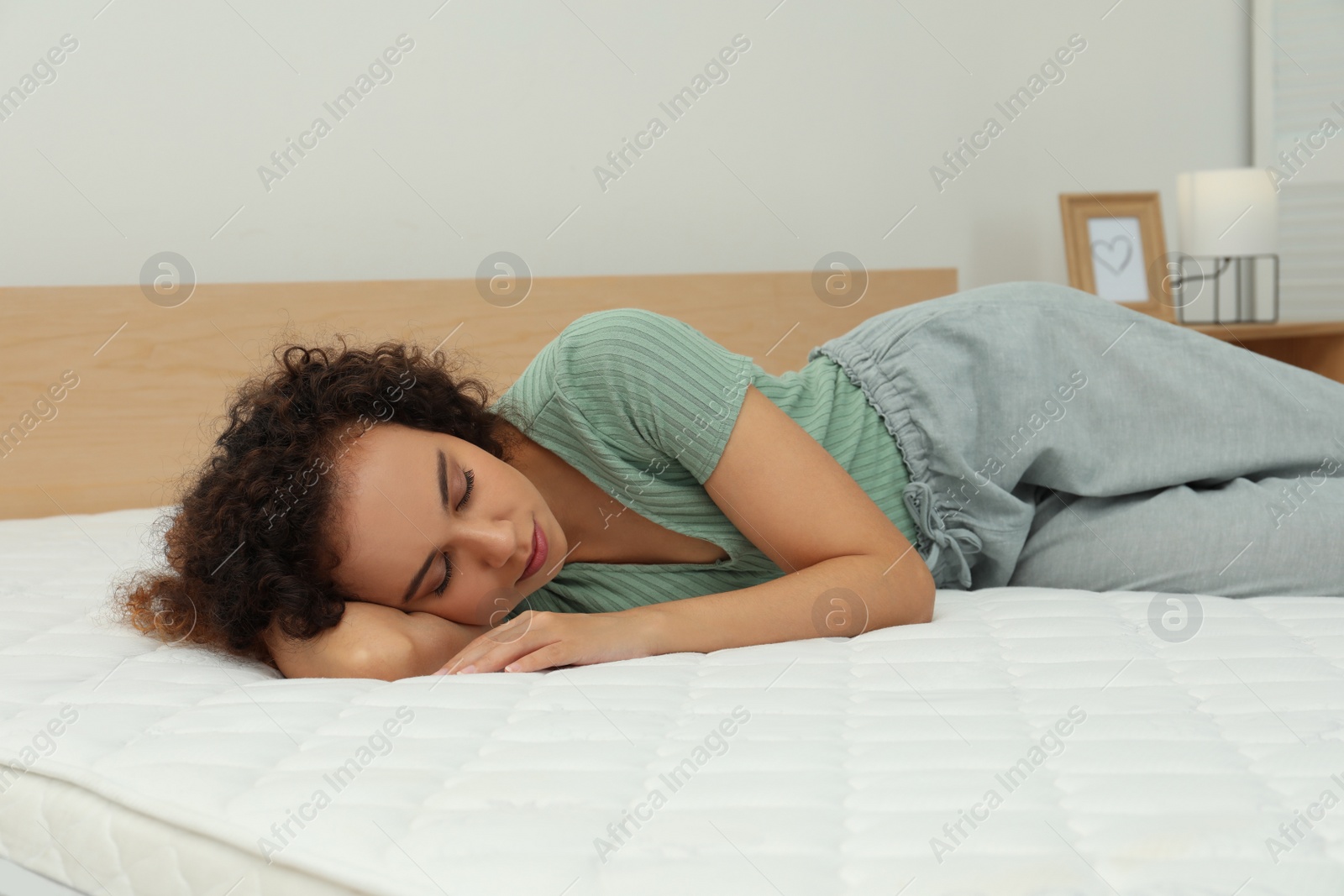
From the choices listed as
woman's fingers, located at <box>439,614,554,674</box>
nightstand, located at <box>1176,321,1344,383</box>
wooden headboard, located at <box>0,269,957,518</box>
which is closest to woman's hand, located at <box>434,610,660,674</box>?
woman's fingers, located at <box>439,614,554,674</box>

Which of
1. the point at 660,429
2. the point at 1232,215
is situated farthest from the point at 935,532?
the point at 1232,215

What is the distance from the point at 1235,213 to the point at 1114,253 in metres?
0.28

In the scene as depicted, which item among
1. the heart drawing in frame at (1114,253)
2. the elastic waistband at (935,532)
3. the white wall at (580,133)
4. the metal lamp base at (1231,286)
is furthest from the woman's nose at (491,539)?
the heart drawing in frame at (1114,253)

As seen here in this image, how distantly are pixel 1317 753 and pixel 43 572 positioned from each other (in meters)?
1.13

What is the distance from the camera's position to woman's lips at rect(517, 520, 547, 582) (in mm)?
865

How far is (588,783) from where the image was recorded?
1.81 ft

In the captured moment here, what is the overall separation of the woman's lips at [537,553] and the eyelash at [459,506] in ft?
0.19

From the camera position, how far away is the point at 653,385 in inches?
36.3

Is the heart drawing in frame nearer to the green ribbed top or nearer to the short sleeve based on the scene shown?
the green ribbed top

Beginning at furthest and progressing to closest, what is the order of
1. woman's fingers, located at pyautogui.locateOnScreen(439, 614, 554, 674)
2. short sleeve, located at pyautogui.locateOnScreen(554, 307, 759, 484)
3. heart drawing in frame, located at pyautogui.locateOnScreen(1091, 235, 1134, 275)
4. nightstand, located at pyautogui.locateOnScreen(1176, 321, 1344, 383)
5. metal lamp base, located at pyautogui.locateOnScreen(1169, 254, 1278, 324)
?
heart drawing in frame, located at pyautogui.locateOnScreen(1091, 235, 1134, 275) < metal lamp base, located at pyautogui.locateOnScreen(1169, 254, 1278, 324) < nightstand, located at pyautogui.locateOnScreen(1176, 321, 1344, 383) < short sleeve, located at pyautogui.locateOnScreen(554, 307, 759, 484) < woman's fingers, located at pyautogui.locateOnScreen(439, 614, 554, 674)

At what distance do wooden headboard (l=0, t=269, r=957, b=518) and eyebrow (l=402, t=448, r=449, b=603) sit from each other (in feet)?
2.13

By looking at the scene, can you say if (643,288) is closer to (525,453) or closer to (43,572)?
(525,453)

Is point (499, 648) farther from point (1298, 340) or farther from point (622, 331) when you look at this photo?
→ point (1298, 340)

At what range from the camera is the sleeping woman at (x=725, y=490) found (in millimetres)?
823
